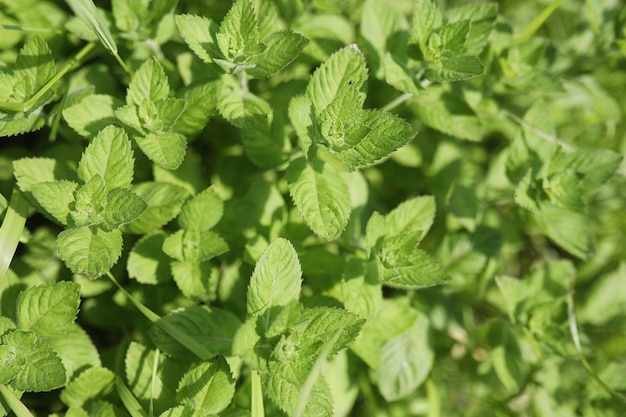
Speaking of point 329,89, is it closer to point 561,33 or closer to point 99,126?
point 99,126

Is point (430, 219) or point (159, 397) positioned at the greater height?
point (430, 219)

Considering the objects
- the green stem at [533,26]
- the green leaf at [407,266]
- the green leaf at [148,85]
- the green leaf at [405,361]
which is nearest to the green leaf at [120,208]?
the green leaf at [148,85]

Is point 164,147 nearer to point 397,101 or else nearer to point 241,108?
point 241,108

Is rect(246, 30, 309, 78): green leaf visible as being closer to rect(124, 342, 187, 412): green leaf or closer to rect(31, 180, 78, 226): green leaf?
rect(31, 180, 78, 226): green leaf

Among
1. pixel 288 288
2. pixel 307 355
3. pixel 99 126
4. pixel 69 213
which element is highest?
pixel 99 126

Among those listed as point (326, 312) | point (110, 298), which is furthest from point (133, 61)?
point (326, 312)
